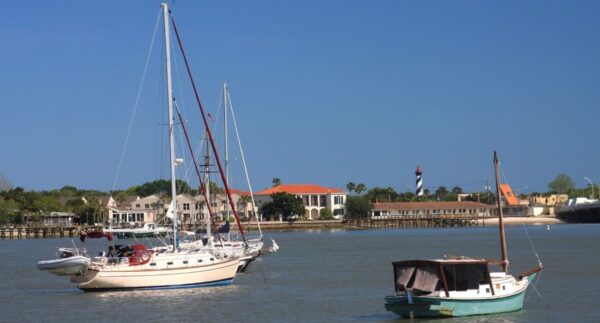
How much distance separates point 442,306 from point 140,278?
60.1 ft

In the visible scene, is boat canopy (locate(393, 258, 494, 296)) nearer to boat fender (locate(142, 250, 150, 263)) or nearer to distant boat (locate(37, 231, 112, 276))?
boat fender (locate(142, 250, 150, 263))

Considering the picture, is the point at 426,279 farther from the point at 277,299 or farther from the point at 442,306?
the point at 277,299

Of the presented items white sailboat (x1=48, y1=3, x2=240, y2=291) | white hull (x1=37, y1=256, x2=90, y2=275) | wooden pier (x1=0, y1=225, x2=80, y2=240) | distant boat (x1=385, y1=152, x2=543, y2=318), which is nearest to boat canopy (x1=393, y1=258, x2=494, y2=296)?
distant boat (x1=385, y1=152, x2=543, y2=318)

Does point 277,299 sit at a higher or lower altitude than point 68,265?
lower

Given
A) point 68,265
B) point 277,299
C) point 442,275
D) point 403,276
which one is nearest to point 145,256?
point 68,265

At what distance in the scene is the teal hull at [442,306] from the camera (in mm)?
36531

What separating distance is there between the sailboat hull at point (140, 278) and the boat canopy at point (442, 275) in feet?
51.2

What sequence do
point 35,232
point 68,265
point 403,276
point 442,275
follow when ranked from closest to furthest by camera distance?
point 442,275
point 403,276
point 68,265
point 35,232

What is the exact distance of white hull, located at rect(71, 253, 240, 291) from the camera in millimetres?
49812

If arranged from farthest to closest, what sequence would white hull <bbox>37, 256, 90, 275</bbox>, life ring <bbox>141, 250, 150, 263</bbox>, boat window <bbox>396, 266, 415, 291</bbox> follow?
life ring <bbox>141, 250, 150, 263</bbox> < white hull <bbox>37, 256, 90, 275</bbox> < boat window <bbox>396, 266, 415, 291</bbox>

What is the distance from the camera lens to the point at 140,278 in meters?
49.8

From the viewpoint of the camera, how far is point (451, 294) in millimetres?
36781

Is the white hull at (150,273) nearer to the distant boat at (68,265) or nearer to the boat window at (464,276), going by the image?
the distant boat at (68,265)

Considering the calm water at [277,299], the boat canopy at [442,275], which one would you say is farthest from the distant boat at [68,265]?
the boat canopy at [442,275]
